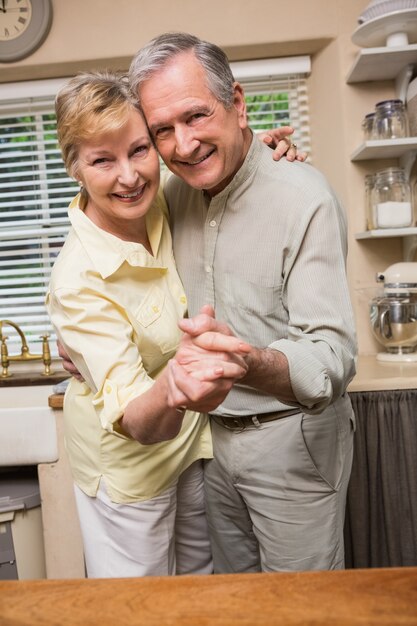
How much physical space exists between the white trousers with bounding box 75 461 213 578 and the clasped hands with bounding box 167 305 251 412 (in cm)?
47

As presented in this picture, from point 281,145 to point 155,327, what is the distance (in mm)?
490

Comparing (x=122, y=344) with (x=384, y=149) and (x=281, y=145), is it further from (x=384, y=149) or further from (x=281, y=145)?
(x=384, y=149)

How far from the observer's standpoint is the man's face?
3.85 ft

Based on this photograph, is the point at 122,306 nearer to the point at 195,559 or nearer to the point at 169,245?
the point at 169,245

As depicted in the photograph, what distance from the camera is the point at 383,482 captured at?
1889mm

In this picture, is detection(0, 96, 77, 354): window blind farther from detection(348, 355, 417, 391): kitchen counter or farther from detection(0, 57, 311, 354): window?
detection(348, 355, 417, 391): kitchen counter

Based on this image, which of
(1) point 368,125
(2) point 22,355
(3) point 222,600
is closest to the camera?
(3) point 222,600

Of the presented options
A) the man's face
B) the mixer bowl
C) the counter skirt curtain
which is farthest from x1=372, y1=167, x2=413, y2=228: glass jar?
the man's face

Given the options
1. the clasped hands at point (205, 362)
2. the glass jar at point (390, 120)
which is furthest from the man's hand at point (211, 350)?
the glass jar at point (390, 120)

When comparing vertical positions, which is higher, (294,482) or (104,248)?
(104,248)

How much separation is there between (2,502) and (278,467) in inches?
40.8

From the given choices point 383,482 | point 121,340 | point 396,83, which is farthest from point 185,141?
point 396,83

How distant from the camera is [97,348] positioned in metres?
1.15

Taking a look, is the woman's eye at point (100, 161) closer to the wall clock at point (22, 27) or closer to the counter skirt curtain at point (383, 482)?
the counter skirt curtain at point (383, 482)
